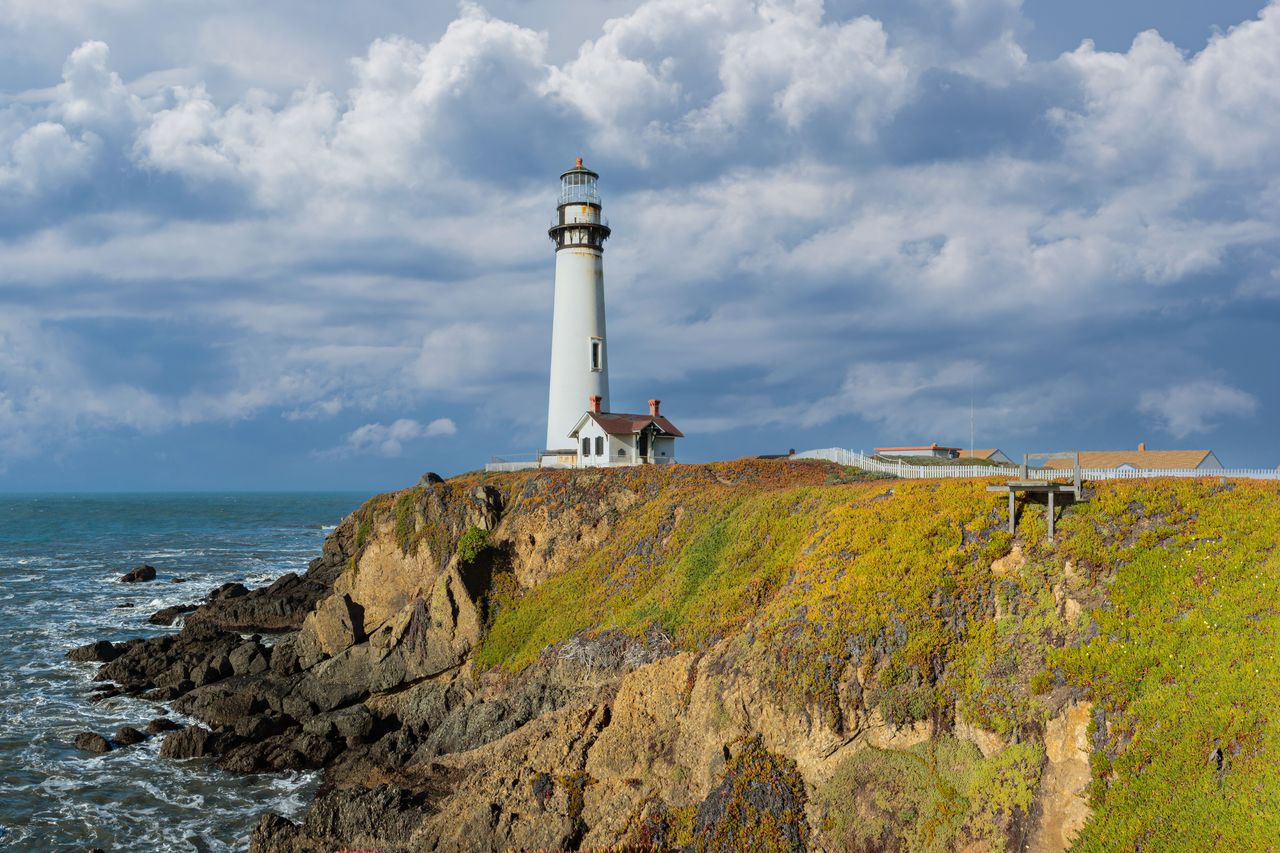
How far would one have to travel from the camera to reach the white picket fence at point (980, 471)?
24.0 m

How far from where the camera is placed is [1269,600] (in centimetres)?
1681

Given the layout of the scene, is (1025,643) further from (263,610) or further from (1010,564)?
(263,610)

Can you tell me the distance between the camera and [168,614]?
48875 mm

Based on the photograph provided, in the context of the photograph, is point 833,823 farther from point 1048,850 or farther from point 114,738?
point 114,738

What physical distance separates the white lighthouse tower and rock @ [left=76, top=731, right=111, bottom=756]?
86.0 ft

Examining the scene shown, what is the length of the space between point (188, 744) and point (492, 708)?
33.2 ft

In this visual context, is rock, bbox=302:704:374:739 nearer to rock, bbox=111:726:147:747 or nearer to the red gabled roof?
rock, bbox=111:726:147:747

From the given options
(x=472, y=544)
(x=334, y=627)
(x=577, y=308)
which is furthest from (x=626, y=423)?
(x=334, y=627)

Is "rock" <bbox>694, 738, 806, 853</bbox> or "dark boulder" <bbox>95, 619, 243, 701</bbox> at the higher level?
"rock" <bbox>694, 738, 806, 853</bbox>

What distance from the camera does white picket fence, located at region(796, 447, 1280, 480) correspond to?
24.0 meters

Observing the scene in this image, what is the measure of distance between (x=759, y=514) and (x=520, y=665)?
31.6ft

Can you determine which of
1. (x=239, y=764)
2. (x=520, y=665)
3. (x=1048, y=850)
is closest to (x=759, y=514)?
(x=520, y=665)

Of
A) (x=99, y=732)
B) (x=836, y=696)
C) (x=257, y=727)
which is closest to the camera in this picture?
(x=836, y=696)

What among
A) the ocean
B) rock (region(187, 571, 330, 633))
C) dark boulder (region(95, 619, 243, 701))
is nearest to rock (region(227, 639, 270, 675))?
dark boulder (region(95, 619, 243, 701))
